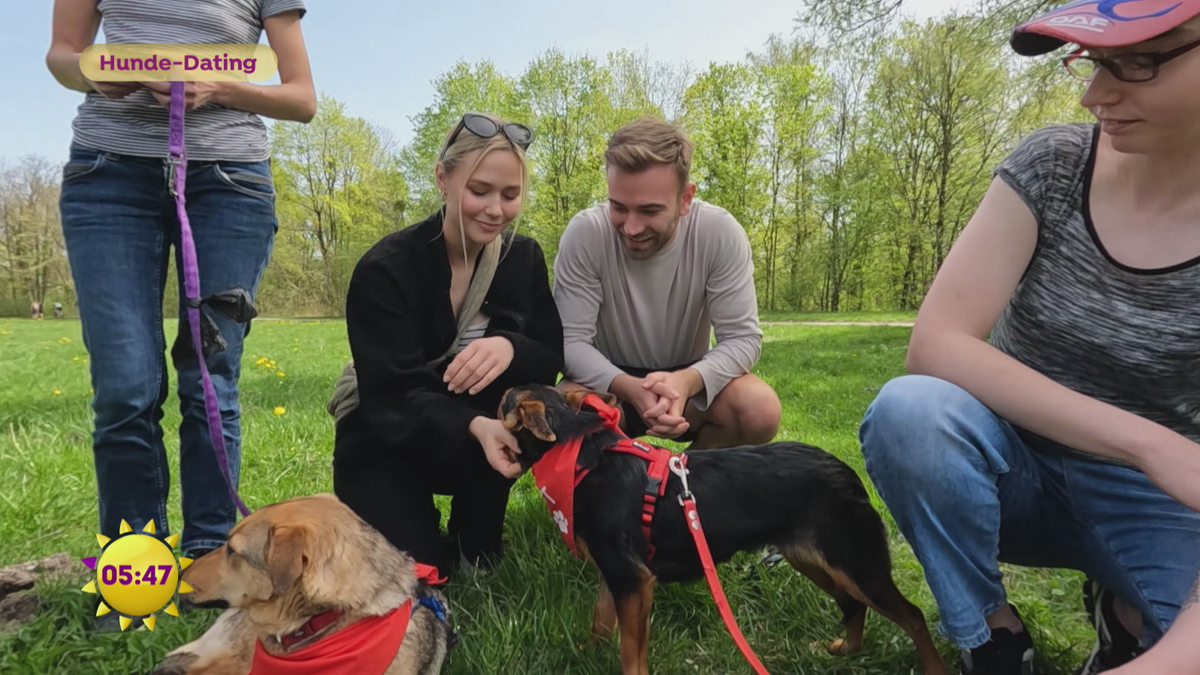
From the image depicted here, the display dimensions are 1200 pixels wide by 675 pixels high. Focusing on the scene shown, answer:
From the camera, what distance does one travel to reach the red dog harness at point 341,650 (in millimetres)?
2186

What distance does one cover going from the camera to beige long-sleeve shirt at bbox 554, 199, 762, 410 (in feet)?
12.0

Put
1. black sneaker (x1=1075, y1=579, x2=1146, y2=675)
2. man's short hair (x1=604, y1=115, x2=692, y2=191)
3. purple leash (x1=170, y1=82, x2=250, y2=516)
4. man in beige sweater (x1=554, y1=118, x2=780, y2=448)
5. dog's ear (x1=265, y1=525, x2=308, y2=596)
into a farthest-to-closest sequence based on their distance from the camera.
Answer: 1. man in beige sweater (x1=554, y1=118, x2=780, y2=448)
2. man's short hair (x1=604, y1=115, x2=692, y2=191)
3. purple leash (x1=170, y1=82, x2=250, y2=516)
4. black sneaker (x1=1075, y1=579, x2=1146, y2=675)
5. dog's ear (x1=265, y1=525, x2=308, y2=596)

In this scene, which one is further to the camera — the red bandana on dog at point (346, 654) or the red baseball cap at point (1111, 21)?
the red bandana on dog at point (346, 654)

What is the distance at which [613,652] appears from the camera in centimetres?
264

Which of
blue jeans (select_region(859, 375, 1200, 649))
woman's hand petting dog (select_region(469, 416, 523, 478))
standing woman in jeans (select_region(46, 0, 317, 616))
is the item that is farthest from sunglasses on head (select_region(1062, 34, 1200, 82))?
standing woman in jeans (select_region(46, 0, 317, 616))

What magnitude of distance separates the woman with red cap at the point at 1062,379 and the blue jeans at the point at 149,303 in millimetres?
2617

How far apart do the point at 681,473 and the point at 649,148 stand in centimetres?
159

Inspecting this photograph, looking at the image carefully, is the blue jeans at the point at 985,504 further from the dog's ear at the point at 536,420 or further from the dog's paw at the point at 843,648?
the dog's ear at the point at 536,420

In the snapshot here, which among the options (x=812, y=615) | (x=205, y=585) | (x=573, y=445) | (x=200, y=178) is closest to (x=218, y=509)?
(x=205, y=585)

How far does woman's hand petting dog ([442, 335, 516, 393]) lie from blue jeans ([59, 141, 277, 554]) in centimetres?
94

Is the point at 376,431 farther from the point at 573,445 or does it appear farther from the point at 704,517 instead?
the point at 704,517

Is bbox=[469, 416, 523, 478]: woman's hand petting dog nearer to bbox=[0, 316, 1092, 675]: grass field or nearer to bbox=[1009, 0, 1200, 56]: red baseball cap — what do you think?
bbox=[0, 316, 1092, 675]: grass field

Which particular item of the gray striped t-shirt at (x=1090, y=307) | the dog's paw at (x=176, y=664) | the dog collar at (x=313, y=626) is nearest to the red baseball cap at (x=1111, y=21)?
the gray striped t-shirt at (x=1090, y=307)

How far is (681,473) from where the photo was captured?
264cm
